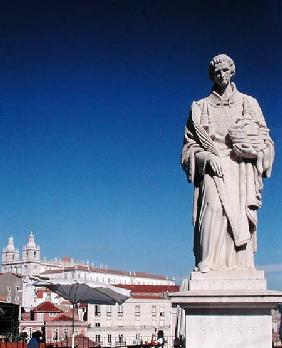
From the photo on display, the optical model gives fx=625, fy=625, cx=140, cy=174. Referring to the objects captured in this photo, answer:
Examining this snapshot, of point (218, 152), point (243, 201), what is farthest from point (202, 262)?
point (218, 152)

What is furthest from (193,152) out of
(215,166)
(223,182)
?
(223,182)

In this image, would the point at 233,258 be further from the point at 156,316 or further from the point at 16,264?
the point at 16,264

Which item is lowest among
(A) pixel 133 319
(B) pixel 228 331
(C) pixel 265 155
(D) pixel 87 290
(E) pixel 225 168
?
(A) pixel 133 319

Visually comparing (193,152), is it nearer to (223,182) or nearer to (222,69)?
(223,182)

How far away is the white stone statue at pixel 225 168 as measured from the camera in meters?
7.64

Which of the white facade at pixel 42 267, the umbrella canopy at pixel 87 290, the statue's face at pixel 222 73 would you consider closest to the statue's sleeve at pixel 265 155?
the statue's face at pixel 222 73

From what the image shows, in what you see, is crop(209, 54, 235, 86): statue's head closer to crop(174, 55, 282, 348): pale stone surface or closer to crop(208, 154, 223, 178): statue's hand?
crop(174, 55, 282, 348): pale stone surface

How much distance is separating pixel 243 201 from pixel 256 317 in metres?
1.42

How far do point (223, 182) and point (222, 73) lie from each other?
1.52 meters

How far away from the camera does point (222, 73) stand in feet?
27.2

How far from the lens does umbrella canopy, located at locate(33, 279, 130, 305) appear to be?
55.3 feet

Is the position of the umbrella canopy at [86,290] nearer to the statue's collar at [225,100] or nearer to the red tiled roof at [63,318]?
the statue's collar at [225,100]

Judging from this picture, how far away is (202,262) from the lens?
7.62m

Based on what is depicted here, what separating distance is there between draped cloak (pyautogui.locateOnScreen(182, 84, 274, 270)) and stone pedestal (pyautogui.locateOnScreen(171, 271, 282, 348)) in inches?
12.9
